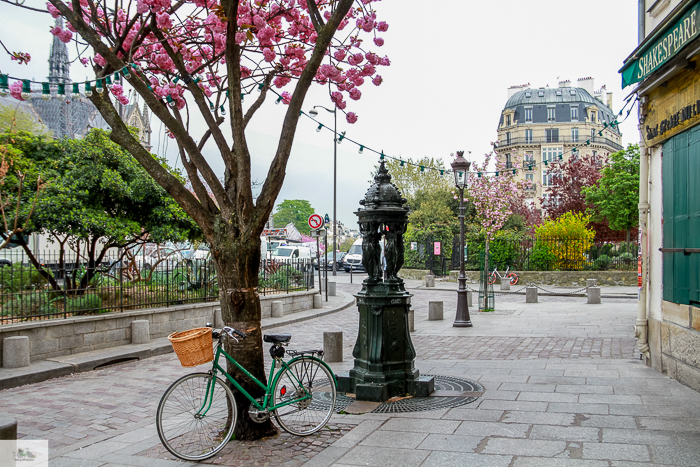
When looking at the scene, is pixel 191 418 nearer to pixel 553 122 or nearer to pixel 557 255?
pixel 557 255

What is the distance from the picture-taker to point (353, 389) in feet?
23.2

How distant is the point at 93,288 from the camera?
11000mm

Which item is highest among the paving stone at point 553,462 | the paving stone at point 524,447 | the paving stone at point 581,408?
the paving stone at point 553,462

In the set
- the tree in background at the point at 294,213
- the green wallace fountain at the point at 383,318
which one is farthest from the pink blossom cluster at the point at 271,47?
the tree in background at the point at 294,213

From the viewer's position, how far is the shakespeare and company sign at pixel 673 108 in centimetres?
672

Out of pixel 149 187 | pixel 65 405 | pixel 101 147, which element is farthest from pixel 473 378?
pixel 101 147

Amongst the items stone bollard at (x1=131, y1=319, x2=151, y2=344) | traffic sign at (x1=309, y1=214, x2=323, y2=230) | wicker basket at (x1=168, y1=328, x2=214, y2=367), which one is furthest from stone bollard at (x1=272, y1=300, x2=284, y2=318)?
wicker basket at (x1=168, y1=328, x2=214, y2=367)

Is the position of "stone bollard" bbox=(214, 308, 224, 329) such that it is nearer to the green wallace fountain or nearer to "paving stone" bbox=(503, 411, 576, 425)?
the green wallace fountain

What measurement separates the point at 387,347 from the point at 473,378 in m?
1.70

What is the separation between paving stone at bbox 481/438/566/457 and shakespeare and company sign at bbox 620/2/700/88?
14.9ft

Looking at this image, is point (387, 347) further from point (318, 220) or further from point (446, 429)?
point (318, 220)

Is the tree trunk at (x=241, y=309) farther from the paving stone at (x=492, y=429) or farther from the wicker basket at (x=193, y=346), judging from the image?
the paving stone at (x=492, y=429)

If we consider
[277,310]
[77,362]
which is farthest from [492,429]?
[277,310]

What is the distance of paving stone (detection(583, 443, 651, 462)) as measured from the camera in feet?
14.6
